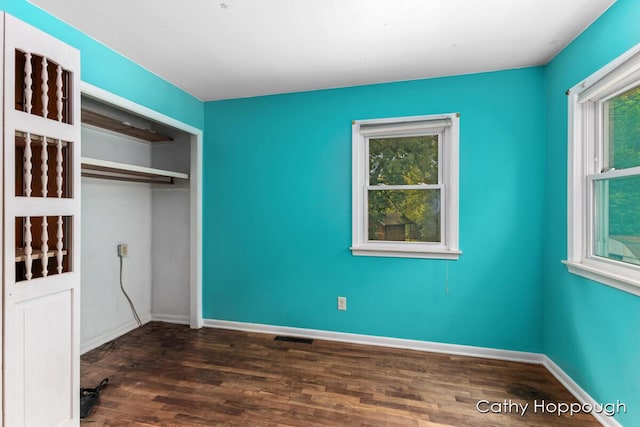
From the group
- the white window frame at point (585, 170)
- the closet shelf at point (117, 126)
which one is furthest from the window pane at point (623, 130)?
the closet shelf at point (117, 126)

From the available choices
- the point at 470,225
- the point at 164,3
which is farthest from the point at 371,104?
the point at 164,3

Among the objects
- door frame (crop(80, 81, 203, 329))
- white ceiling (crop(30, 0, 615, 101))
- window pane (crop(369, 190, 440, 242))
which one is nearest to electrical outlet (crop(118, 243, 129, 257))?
door frame (crop(80, 81, 203, 329))

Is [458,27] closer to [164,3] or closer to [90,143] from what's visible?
[164,3]

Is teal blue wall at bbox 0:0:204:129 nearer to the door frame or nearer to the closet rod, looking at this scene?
the door frame

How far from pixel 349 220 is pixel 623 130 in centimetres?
193

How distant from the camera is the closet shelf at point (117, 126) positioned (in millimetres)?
2354

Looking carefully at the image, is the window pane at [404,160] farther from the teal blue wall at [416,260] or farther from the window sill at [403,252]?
the window sill at [403,252]

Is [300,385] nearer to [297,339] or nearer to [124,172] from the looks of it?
[297,339]

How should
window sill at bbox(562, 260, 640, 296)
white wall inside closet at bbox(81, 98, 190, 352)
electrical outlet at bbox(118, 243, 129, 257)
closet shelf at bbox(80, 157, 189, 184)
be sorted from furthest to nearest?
electrical outlet at bbox(118, 243, 129, 257), white wall inside closet at bbox(81, 98, 190, 352), closet shelf at bbox(80, 157, 189, 184), window sill at bbox(562, 260, 640, 296)

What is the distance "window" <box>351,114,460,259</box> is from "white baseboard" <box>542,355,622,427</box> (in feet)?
3.45

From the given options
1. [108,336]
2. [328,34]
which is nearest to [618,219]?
[328,34]

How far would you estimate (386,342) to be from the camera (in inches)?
108

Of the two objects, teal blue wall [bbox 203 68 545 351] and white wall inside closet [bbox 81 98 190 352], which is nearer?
teal blue wall [bbox 203 68 545 351]

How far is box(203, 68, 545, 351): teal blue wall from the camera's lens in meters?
2.47
